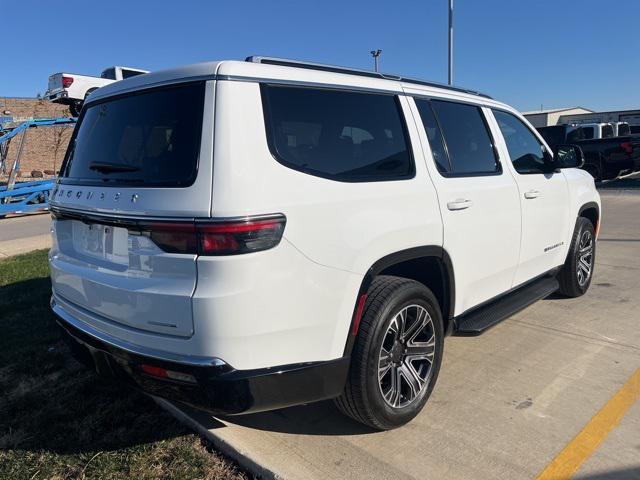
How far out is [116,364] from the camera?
103 inches

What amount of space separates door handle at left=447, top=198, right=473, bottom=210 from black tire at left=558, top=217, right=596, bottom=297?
215cm

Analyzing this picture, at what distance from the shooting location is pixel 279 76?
2549 millimetres

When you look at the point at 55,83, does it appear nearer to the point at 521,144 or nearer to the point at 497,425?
the point at 521,144

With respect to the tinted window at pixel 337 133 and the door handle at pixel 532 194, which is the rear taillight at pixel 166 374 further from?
the door handle at pixel 532 194

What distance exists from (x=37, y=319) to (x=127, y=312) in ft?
10.4

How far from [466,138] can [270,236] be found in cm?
201

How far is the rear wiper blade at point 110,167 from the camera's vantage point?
2.62m

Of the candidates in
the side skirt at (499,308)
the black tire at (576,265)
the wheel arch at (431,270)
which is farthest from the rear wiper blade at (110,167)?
the black tire at (576,265)

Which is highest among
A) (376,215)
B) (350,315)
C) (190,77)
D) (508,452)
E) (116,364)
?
(190,77)

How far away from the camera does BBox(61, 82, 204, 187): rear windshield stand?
237 centimetres

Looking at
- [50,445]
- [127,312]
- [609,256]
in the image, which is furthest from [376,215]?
[609,256]

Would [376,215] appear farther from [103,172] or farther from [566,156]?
[566,156]

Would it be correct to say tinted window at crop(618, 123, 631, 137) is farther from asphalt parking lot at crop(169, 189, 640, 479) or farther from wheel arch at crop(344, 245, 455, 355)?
wheel arch at crop(344, 245, 455, 355)

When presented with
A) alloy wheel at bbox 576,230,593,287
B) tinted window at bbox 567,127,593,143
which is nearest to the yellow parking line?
alloy wheel at bbox 576,230,593,287
